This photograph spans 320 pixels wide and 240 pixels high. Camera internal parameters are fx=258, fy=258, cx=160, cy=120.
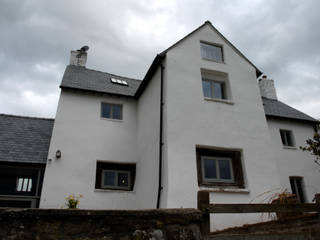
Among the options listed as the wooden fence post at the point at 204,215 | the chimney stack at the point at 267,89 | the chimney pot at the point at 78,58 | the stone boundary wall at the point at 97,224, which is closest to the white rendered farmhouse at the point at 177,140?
the chimney pot at the point at 78,58

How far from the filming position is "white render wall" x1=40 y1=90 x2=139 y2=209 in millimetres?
10922

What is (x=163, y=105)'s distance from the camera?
412 inches

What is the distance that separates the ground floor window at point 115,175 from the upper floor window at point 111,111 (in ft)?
8.50

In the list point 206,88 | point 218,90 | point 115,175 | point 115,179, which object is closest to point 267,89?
point 218,90

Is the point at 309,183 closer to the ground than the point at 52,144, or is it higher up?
closer to the ground

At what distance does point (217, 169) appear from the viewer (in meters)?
9.94

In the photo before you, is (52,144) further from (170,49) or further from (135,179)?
(170,49)

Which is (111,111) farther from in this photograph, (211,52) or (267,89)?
(267,89)

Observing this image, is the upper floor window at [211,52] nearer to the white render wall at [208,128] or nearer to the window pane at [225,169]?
the white render wall at [208,128]

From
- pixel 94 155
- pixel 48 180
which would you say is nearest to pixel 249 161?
pixel 94 155

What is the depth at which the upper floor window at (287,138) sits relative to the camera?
49.4 feet

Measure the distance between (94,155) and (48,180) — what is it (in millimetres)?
2202

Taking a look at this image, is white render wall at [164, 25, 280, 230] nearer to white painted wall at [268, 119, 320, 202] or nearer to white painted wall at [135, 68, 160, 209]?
white painted wall at [135, 68, 160, 209]

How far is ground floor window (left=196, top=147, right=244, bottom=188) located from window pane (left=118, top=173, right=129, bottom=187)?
4127 mm
